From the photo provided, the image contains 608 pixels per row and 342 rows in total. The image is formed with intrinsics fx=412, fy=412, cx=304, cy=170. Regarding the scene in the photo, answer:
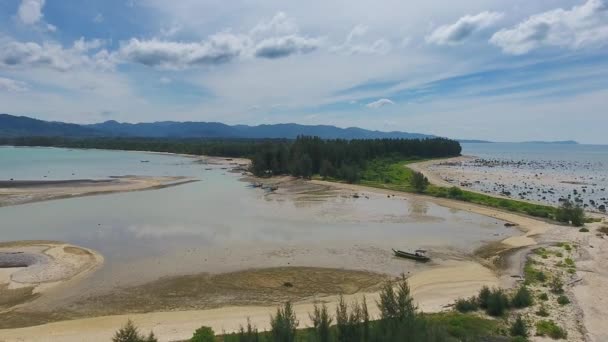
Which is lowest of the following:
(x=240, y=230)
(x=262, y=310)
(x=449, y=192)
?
(x=262, y=310)

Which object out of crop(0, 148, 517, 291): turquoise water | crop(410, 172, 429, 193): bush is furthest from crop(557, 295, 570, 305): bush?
crop(410, 172, 429, 193): bush

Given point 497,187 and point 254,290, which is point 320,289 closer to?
point 254,290

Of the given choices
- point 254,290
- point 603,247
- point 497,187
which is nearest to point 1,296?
point 254,290

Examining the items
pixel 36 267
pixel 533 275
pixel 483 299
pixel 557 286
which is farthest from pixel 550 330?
pixel 36 267

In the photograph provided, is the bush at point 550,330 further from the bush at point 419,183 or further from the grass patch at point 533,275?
the bush at point 419,183

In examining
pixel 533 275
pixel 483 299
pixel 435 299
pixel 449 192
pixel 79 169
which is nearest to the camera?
pixel 483 299

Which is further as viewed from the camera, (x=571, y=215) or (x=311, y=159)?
(x=311, y=159)

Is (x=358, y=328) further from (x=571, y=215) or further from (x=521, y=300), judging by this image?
(x=571, y=215)
